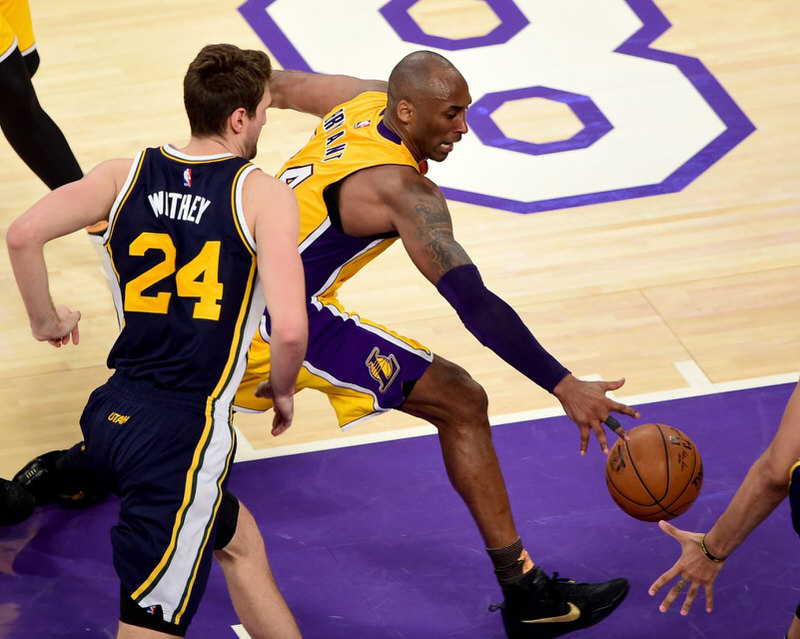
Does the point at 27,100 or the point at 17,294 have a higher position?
the point at 27,100

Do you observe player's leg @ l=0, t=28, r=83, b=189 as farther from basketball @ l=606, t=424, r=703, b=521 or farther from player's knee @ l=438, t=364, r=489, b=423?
basketball @ l=606, t=424, r=703, b=521

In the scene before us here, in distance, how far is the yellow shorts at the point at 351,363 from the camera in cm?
432

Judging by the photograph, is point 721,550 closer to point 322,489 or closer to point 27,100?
point 322,489

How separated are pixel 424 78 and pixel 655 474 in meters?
1.46

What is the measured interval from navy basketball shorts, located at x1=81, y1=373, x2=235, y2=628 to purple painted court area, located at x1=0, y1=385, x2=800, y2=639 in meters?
0.89

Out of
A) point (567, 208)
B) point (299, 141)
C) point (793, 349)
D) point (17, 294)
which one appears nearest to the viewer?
point (793, 349)

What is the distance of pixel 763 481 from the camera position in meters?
3.54

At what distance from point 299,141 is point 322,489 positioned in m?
2.80

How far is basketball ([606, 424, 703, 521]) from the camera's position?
13.7ft

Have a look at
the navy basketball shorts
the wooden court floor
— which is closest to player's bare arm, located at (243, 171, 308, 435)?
the navy basketball shorts

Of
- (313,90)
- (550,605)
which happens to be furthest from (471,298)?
(313,90)

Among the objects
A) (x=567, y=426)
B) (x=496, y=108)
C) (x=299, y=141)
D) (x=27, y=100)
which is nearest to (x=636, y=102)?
(x=496, y=108)

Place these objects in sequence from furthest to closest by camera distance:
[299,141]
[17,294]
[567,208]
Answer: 1. [299,141]
2. [567,208]
3. [17,294]

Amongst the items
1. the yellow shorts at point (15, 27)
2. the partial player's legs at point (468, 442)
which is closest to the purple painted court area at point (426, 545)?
the partial player's legs at point (468, 442)
